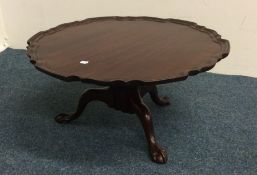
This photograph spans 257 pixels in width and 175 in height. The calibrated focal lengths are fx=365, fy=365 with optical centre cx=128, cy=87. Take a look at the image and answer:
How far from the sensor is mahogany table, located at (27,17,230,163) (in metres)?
1.42

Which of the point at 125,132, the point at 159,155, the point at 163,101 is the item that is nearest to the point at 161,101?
the point at 163,101

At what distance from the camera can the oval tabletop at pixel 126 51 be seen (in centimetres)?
142

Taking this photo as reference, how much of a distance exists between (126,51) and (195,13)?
3.33 feet

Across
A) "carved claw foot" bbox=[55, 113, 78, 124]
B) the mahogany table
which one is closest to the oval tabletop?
the mahogany table

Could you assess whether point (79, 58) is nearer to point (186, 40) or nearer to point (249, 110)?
point (186, 40)

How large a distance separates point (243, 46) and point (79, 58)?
136 cm

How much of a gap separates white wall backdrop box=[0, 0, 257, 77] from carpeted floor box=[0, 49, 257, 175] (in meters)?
0.16

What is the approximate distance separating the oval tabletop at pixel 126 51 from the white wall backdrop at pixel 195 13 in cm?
49

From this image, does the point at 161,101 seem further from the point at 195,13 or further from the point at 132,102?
the point at 195,13

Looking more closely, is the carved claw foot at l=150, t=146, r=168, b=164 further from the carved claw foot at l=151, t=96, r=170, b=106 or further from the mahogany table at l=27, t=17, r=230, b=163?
the carved claw foot at l=151, t=96, r=170, b=106

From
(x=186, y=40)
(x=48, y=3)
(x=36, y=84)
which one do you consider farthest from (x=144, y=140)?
(x=48, y=3)

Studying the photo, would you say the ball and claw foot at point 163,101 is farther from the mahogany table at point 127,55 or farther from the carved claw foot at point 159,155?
the carved claw foot at point 159,155

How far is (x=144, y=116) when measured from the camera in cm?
174

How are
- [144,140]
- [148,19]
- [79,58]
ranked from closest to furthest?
[79,58]
[144,140]
[148,19]
